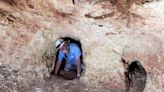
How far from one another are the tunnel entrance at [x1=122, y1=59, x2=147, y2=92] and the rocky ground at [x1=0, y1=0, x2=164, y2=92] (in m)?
0.06

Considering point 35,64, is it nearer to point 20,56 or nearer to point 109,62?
point 20,56

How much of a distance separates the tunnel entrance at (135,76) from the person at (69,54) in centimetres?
66

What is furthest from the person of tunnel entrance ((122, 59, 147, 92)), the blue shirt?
tunnel entrance ((122, 59, 147, 92))

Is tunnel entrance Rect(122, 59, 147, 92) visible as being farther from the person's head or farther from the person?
the person's head

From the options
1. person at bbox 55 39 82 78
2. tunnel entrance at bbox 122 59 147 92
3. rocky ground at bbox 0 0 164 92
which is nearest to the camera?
rocky ground at bbox 0 0 164 92

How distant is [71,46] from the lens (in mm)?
6051

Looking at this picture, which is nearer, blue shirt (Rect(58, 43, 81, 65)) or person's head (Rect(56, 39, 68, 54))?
person's head (Rect(56, 39, 68, 54))

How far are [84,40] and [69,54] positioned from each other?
37cm

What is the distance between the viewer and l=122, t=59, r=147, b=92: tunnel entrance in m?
5.85

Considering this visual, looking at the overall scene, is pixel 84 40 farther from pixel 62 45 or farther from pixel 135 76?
pixel 135 76

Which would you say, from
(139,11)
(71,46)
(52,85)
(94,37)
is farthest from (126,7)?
(52,85)

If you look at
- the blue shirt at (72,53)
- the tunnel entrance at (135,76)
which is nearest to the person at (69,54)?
the blue shirt at (72,53)

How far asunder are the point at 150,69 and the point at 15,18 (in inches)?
77.0

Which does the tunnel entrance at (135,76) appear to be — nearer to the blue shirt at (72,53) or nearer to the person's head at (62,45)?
the blue shirt at (72,53)
